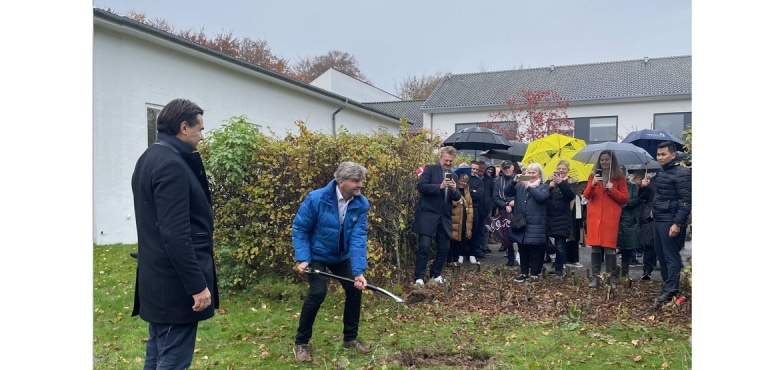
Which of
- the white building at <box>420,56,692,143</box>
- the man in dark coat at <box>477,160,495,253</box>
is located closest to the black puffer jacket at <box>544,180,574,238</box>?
the man in dark coat at <box>477,160,495,253</box>

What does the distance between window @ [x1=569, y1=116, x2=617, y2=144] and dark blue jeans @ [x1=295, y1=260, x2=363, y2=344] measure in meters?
30.6

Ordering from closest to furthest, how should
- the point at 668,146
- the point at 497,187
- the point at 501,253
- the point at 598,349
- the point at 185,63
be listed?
1. the point at 598,349
2. the point at 668,146
3. the point at 497,187
4. the point at 501,253
5. the point at 185,63

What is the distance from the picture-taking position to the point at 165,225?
3.11 metres

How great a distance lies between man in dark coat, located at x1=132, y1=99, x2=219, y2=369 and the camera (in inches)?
123

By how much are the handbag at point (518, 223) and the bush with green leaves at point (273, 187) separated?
1.76m

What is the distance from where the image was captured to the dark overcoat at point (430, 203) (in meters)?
7.50

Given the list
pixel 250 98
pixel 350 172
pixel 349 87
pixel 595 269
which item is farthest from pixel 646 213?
pixel 349 87

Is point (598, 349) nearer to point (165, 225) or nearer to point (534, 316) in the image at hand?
point (534, 316)

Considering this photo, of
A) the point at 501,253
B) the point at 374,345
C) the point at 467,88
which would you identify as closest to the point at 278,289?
the point at 374,345

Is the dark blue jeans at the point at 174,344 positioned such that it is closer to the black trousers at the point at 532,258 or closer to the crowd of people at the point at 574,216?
the crowd of people at the point at 574,216

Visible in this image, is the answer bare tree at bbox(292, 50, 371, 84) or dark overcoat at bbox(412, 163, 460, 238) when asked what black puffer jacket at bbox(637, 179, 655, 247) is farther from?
bare tree at bbox(292, 50, 371, 84)

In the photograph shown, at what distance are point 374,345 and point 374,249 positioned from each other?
188cm

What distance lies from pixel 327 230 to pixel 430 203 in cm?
284

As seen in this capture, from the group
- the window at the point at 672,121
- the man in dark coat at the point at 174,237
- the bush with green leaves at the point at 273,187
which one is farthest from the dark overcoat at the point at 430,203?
the window at the point at 672,121
